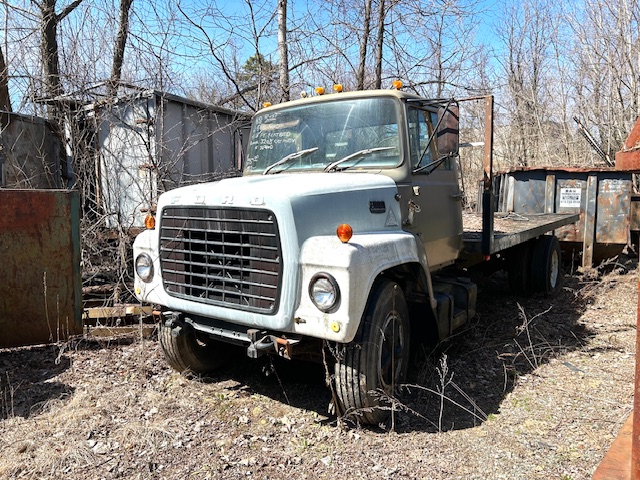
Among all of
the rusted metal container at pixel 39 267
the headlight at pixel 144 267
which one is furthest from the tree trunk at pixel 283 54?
the headlight at pixel 144 267

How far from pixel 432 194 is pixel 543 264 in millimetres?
3367

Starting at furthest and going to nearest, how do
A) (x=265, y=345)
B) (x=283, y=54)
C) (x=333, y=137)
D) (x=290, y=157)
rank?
(x=283, y=54) < (x=290, y=157) < (x=333, y=137) < (x=265, y=345)

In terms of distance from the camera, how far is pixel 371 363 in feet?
11.0

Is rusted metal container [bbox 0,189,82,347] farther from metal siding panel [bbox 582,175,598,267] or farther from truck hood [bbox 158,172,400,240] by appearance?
metal siding panel [bbox 582,175,598,267]

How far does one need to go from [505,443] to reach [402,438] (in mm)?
666

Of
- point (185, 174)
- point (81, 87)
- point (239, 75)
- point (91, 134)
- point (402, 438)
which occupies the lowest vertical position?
point (402, 438)

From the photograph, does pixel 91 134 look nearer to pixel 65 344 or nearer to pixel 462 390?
pixel 65 344

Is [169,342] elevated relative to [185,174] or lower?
lower

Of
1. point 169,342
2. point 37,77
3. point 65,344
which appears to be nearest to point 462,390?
point 169,342

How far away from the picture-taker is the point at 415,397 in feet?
13.3

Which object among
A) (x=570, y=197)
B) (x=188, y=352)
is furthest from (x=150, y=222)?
(x=570, y=197)

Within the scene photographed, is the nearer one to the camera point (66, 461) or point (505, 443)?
point (66, 461)

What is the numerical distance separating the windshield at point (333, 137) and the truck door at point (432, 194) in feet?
0.68

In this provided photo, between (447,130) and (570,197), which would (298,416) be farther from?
(570,197)
